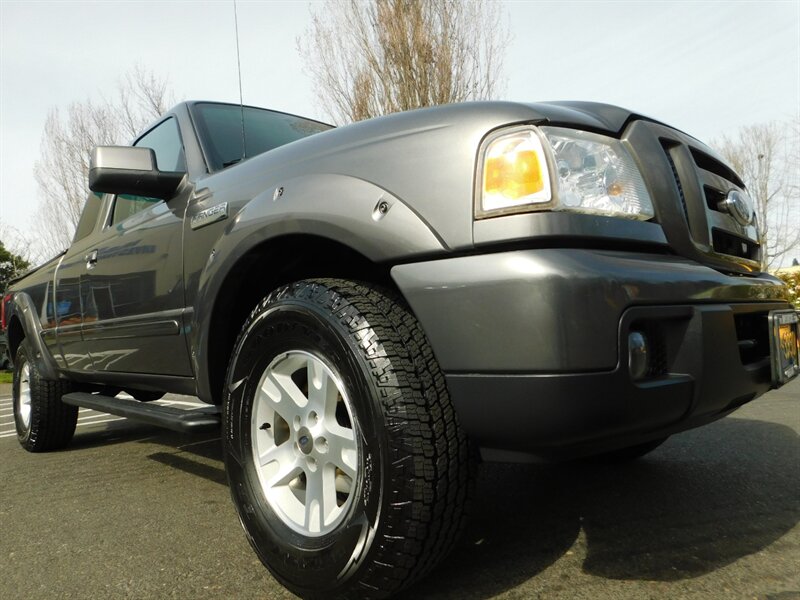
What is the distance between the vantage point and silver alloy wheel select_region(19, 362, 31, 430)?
4.24 meters

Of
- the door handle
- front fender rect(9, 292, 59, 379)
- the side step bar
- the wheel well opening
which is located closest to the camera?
the wheel well opening

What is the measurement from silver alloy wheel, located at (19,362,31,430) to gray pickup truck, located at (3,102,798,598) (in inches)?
105

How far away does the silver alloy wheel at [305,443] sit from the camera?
66.4 inches

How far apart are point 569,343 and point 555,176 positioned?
38 centimetres

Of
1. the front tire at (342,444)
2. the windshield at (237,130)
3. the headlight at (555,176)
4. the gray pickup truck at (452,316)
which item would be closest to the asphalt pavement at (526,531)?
the front tire at (342,444)

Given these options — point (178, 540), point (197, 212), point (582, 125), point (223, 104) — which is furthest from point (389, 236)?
point (223, 104)

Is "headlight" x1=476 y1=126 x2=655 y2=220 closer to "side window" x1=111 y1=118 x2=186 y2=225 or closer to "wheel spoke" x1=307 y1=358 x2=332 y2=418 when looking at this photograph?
"wheel spoke" x1=307 y1=358 x2=332 y2=418

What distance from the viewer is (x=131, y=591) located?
1844 millimetres

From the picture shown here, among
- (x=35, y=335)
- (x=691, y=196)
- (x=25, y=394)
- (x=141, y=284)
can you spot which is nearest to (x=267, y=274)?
(x=141, y=284)

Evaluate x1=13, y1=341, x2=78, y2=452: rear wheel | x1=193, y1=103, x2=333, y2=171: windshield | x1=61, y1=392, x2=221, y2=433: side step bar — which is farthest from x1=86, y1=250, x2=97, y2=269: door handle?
x1=13, y1=341, x2=78, y2=452: rear wheel

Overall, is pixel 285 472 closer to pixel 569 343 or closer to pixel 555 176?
pixel 569 343

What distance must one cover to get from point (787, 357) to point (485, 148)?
1.11m

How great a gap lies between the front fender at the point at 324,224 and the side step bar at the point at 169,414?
8.3 inches

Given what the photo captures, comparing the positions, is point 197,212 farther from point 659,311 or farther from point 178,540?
point 659,311
